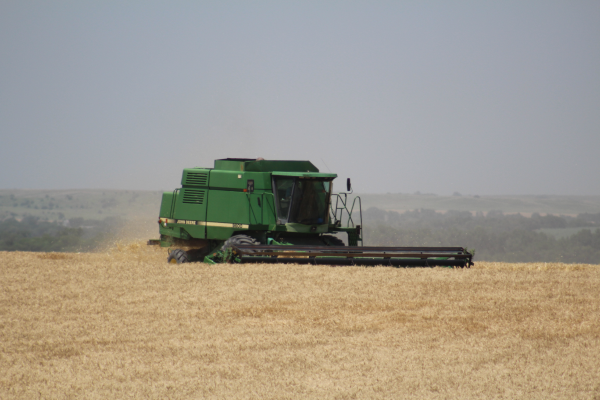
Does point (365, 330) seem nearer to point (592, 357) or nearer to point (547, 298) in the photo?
point (592, 357)

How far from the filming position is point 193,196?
14.7 meters

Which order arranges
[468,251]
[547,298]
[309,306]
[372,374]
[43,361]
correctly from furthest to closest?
[468,251] → [547,298] → [309,306] → [43,361] → [372,374]

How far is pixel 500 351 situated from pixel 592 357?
101cm

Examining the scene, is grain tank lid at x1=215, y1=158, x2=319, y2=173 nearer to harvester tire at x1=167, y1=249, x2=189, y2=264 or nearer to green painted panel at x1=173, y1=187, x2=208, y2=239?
green painted panel at x1=173, y1=187, x2=208, y2=239

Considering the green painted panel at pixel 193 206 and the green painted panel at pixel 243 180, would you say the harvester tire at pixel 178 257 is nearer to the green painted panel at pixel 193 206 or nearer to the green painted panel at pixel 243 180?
the green painted panel at pixel 193 206

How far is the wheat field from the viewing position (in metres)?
5.83

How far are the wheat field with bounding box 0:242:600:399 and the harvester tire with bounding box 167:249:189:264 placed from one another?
151cm

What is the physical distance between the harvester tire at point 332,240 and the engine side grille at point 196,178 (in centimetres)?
331

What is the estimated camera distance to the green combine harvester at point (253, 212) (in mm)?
13547

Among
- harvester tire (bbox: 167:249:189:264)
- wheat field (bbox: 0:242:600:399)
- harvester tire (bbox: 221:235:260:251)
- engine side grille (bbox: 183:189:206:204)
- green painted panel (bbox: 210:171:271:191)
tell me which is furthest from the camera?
engine side grille (bbox: 183:189:206:204)

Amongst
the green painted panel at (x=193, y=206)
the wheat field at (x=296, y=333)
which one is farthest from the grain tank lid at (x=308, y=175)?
the wheat field at (x=296, y=333)

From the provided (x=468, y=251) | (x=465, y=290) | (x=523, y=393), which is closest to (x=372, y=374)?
(x=523, y=393)

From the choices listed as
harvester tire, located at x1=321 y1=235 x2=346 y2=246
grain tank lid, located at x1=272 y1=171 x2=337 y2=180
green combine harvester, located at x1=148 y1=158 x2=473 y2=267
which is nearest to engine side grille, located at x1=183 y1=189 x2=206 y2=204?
green combine harvester, located at x1=148 y1=158 x2=473 y2=267

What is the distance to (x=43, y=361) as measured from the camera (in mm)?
6531
